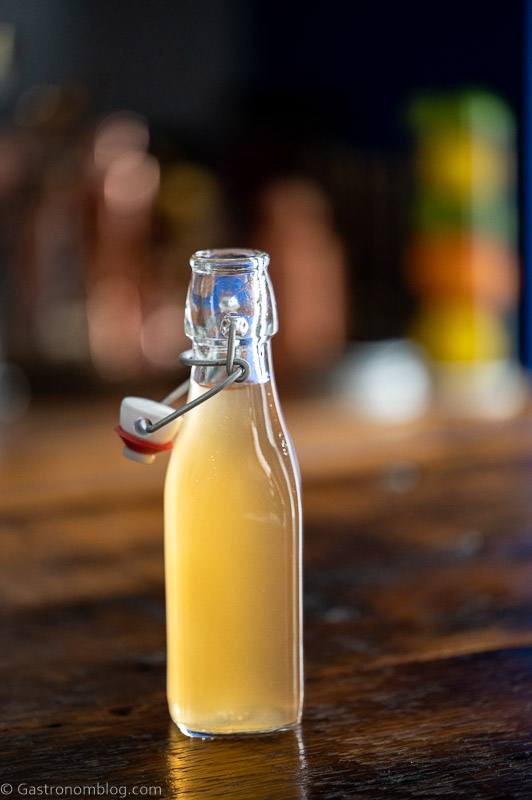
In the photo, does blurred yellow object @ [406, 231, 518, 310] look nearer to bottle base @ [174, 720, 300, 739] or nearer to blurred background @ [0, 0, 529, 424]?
blurred background @ [0, 0, 529, 424]

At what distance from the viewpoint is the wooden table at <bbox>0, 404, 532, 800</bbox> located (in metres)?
0.58

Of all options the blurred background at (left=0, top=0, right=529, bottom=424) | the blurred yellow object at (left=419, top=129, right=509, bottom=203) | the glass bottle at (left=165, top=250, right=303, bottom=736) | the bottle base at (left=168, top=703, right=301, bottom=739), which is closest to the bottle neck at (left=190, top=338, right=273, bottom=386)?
the glass bottle at (left=165, top=250, right=303, bottom=736)

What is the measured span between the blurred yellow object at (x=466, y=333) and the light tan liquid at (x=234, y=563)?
6.34 feet

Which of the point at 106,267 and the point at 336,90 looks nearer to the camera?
the point at 106,267

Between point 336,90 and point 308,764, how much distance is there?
7.13 feet

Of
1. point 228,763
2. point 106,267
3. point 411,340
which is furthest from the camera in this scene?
point 411,340

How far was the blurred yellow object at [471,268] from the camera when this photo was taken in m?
2.46

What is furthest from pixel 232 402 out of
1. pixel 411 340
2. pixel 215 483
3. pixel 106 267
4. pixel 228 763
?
pixel 411 340

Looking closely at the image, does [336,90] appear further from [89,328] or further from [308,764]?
[308,764]

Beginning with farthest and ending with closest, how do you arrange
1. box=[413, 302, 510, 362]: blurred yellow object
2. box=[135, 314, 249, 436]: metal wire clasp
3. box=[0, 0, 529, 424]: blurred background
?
box=[413, 302, 510, 362]: blurred yellow object → box=[0, 0, 529, 424]: blurred background → box=[135, 314, 249, 436]: metal wire clasp

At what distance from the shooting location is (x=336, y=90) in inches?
102

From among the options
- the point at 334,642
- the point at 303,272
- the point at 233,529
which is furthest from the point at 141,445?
the point at 303,272

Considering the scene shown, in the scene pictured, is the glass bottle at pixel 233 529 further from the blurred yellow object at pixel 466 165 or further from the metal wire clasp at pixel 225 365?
the blurred yellow object at pixel 466 165

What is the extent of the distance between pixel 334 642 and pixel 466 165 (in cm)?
177
